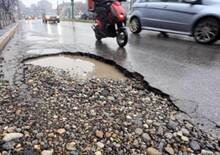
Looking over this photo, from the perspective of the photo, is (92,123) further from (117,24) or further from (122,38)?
(117,24)

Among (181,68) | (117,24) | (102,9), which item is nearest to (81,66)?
(181,68)

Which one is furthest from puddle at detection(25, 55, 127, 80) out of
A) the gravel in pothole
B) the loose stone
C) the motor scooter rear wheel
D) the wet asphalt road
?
the loose stone

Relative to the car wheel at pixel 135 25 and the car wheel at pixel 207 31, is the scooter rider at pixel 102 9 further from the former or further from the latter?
the car wheel at pixel 207 31

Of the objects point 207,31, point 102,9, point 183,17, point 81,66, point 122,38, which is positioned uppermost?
point 102,9

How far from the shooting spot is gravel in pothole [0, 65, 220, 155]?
2020 mm

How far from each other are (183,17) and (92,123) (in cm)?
547

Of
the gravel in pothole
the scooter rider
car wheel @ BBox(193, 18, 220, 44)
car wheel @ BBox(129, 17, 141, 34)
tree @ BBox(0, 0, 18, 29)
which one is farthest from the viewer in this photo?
tree @ BBox(0, 0, 18, 29)

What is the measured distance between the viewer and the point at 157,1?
→ 7711 mm

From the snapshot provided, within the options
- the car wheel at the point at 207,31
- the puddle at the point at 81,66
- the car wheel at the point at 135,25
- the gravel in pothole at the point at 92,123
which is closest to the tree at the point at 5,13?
the car wheel at the point at 135,25

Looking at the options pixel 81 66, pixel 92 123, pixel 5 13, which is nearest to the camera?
pixel 92 123

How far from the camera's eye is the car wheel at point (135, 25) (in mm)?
8517

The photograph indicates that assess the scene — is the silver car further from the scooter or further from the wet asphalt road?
the scooter

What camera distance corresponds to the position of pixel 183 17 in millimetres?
6785

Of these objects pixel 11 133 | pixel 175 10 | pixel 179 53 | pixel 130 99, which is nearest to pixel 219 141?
pixel 130 99
